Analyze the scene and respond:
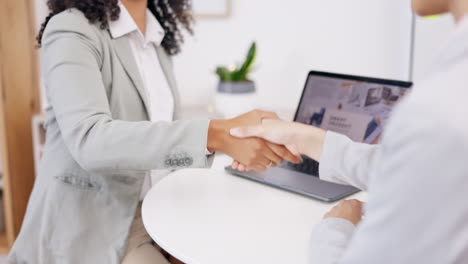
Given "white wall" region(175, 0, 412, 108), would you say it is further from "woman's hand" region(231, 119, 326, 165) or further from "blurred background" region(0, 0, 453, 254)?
"woman's hand" region(231, 119, 326, 165)

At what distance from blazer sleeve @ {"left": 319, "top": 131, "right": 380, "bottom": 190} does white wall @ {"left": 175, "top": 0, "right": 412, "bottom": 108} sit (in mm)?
1571

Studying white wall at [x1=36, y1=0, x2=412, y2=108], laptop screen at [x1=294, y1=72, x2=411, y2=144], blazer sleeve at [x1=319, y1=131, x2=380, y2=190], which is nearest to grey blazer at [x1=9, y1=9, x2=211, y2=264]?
blazer sleeve at [x1=319, y1=131, x2=380, y2=190]

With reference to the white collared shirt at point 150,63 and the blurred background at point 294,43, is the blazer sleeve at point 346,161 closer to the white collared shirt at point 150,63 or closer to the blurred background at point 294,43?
the white collared shirt at point 150,63

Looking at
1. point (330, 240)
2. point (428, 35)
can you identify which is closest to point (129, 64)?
point (330, 240)

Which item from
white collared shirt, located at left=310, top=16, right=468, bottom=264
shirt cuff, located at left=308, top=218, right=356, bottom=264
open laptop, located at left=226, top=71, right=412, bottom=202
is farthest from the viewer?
open laptop, located at left=226, top=71, right=412, bottom=202

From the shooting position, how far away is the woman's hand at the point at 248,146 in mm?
1128

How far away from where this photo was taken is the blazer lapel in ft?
4.33

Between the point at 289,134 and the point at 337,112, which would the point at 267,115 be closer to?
the point at 289,134

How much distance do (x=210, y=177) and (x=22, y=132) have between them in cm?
111

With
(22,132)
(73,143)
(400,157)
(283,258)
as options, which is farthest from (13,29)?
(400,157)

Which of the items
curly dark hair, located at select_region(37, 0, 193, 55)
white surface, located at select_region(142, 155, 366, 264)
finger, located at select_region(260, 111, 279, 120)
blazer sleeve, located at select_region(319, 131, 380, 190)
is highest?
curly dark hair, located at select_region(37, 0, 193, 55)

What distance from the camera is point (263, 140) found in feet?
3.90

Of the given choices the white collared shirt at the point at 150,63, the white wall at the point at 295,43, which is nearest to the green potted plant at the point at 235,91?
the white wall at the point at 295,43

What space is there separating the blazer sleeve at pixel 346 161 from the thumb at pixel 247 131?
18 centimetres
